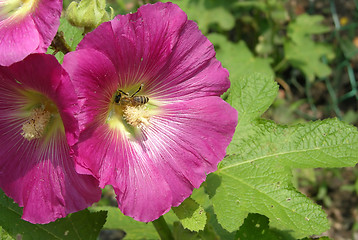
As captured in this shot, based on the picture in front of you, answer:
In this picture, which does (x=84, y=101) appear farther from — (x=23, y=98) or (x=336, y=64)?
(x=336, y=64)

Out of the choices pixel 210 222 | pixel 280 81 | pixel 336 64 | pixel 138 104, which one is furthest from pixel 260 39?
pixel 138 104

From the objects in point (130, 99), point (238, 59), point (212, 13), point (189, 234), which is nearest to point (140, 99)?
point (130, 99)

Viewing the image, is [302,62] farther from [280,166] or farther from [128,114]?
[128,114]

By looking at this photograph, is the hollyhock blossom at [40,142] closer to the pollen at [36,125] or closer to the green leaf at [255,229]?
the pollen at [36,125]

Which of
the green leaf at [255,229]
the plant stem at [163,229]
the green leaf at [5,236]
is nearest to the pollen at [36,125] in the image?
the green leaf at [5,236]

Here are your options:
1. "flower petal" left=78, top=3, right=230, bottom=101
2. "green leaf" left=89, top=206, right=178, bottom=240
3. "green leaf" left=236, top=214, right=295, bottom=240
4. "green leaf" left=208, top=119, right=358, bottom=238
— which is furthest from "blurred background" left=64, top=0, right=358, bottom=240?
"flower petal" left=78, top=3, right=230, bottom=101

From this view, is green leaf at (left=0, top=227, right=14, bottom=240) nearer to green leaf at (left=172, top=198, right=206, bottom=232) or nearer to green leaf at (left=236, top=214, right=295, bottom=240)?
green leaf at (left=172, top=198, right=206, bottom=232)
